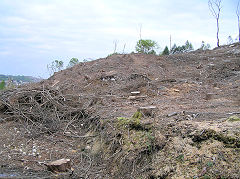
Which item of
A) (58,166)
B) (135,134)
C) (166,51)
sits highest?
(166,51)

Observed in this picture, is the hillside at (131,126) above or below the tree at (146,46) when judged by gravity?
below

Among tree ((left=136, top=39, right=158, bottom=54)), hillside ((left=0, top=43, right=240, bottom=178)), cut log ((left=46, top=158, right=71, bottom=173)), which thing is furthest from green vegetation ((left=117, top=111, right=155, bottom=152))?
tree ((left=136, top=39, right=158, bottom=54))

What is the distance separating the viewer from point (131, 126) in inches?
171

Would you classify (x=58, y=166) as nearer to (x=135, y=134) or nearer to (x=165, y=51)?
(x=135, y=134)

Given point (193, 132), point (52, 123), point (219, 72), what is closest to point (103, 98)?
point (52, 123)

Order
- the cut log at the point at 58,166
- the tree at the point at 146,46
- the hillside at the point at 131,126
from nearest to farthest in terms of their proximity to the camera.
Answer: the hillside at the point at 131,126 → the cut log at the point at 58,166 → the tree at the point at 146,46

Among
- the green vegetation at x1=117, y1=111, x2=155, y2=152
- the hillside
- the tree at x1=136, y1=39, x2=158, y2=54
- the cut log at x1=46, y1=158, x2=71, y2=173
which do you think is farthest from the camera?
the tree at x1=136, y1=39, x2=158, y2=54

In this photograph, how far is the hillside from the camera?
10.3 ft

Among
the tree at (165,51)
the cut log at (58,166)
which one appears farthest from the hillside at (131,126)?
the tree at (165,51)

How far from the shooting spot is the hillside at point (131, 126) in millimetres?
3127

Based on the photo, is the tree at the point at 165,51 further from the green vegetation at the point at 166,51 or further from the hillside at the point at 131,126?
the hillside at the point at 131,126

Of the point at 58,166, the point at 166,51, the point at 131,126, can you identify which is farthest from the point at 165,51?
the point at 58,166

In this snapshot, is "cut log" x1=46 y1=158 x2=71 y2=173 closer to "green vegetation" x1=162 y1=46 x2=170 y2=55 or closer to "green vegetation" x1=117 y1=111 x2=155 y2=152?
"green vegetation" x1=117 y1=111 x2=155 y2=152

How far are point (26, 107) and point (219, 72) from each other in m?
6.67
